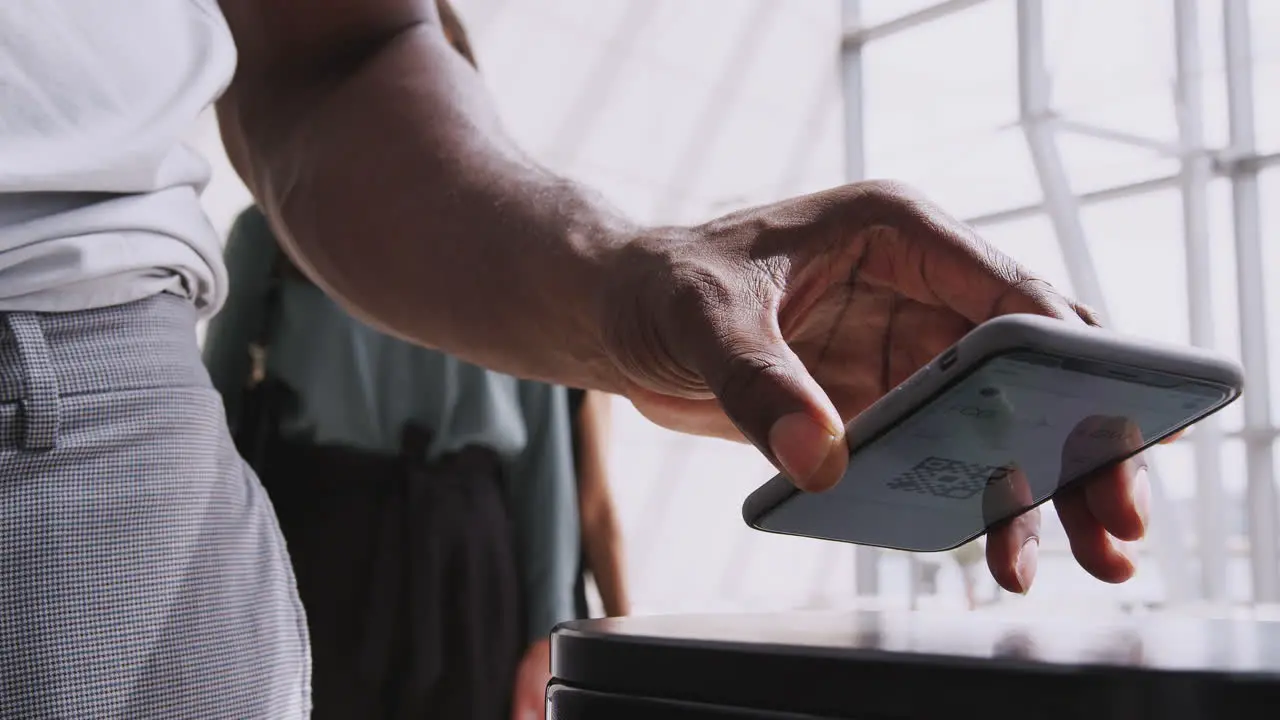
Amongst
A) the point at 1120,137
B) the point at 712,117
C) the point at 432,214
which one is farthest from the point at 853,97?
the point at 432,214

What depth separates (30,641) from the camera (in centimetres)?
56

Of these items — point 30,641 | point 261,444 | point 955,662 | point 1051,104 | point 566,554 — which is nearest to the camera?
point 955,662

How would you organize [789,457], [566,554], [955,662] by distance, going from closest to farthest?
[955,662] < [789,457] < [566,554]

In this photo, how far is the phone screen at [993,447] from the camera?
1.40 feet

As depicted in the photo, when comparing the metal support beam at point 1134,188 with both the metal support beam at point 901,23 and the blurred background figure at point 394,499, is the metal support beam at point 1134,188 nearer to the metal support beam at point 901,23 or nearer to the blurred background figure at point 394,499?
the metal support beam at point 901,23

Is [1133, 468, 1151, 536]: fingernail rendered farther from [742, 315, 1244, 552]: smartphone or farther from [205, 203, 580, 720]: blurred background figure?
[205, 203, 580, 720]: blurred background figure

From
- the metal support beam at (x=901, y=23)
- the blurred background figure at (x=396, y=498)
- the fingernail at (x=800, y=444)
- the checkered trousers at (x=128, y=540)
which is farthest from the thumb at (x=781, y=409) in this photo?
the metal support beam at (x=901, y=23)

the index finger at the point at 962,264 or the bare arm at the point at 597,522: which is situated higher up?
the index finger at the point at 962,264

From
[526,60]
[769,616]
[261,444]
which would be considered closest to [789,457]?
[769,616]

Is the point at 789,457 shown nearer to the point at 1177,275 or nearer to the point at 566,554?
the point at 566,554

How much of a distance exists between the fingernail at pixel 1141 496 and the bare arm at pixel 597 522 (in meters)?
1.70

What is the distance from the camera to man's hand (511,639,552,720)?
1.98 meters

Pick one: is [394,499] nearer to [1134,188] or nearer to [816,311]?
[816,311]

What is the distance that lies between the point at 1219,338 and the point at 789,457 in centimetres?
515
